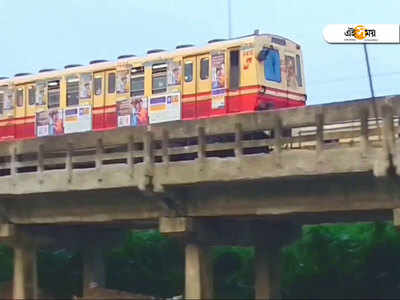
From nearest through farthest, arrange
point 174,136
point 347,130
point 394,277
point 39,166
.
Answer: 1. point 347,130
2. point 174,136
3. point 39,166
4. point 394,277

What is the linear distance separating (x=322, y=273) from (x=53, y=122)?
38.9 feet

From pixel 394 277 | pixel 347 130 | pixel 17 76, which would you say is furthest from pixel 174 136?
pixel 394 277

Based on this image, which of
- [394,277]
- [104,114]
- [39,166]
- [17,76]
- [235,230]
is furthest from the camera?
[394,277]

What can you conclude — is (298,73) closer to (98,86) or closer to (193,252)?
(98,86)

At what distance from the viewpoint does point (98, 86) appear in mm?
27109

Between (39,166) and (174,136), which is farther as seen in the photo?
(39,166)

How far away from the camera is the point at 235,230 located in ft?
80.2

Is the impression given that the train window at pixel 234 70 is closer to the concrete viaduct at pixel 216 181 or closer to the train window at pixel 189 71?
the train window at pixel 189 71

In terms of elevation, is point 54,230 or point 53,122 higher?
point 53,122

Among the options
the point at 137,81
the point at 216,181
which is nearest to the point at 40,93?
the point at 137,81

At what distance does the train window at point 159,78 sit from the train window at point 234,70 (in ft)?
6.98

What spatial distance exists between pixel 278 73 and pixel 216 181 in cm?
656

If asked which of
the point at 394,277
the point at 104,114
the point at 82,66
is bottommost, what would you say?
the point at 394,277

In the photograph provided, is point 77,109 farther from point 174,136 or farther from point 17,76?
point 174,136
